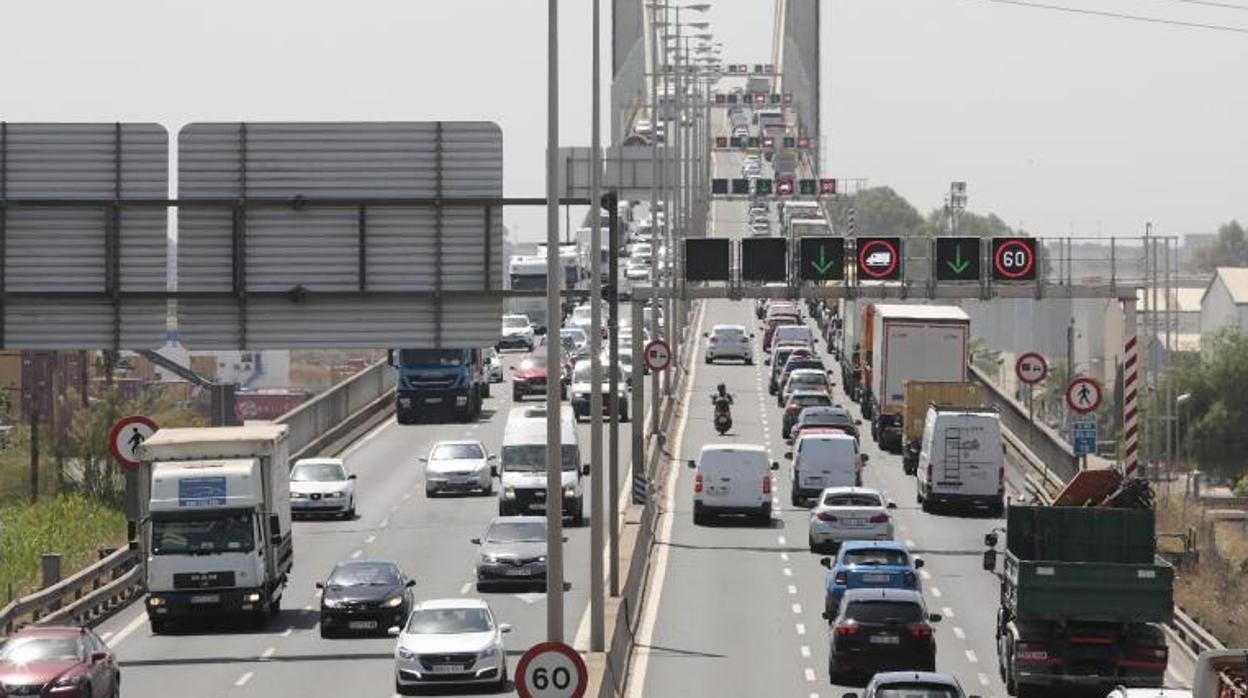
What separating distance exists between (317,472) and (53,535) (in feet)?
20.5

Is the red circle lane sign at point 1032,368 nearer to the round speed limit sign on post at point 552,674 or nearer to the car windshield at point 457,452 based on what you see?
the car windshield at point 457,452

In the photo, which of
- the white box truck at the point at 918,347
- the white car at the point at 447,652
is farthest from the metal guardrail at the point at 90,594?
the white box truck at the point at 918,347

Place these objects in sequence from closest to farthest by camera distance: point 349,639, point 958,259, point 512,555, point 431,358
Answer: point 349,639 → point 512,555 → point 958,259 → point 431,358

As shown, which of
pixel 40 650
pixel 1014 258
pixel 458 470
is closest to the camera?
pixel 40 650

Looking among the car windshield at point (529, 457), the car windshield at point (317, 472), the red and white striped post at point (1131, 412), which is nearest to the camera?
the red and white striped post at point (1131, 412)

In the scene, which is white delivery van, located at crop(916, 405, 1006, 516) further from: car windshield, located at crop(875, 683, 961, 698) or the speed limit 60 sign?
car windshield, located at crop(875, 683, 961, 698)

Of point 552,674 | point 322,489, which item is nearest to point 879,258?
point 322,489

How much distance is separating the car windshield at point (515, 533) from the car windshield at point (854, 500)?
7339 millimetres

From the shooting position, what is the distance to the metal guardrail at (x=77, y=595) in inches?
1679

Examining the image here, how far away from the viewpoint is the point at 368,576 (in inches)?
1702

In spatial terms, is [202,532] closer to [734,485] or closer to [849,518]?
[849,518]

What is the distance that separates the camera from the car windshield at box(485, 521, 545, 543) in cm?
4984

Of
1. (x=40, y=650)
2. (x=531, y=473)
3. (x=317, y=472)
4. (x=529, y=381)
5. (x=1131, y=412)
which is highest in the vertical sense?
(x=1131, y=412)

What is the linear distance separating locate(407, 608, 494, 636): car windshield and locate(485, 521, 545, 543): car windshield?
12449 millimetres
